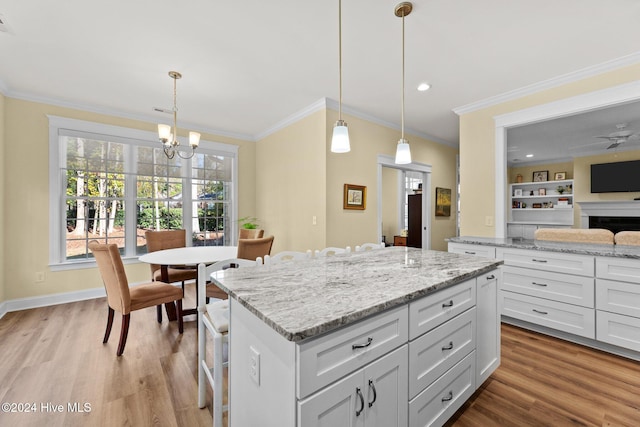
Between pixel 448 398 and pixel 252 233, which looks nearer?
pixel 448 398

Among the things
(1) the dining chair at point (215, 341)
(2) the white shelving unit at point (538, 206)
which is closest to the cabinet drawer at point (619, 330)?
(1) the dining chair at point (215, 341)

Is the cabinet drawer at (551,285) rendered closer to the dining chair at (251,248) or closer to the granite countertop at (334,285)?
the granite countertop at (334,285)

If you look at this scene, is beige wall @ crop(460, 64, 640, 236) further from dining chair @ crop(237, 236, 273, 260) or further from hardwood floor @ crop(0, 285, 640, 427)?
dining chair @ crop(237, 236, 273, 260)

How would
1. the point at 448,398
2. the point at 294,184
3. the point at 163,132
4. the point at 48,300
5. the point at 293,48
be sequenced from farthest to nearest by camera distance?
the point at 294,184 < the point at 48,300 < the point at 163,132 < the point at 293,48 < the point at 448,398

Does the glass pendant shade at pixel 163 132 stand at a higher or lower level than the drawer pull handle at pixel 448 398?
higher

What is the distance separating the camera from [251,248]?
2.89 m

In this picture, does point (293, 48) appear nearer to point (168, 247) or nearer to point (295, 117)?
point (295, 117)

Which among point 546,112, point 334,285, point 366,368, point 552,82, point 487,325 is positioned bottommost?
point 487,325

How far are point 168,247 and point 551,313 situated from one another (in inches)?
175

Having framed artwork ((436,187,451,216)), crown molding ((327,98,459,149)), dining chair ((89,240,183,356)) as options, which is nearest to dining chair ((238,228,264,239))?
dining chair ((89,240,183,356))

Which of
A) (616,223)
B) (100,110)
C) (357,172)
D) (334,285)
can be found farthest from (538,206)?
(100,110)

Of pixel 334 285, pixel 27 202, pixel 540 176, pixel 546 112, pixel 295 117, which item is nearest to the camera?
pixel 334 285

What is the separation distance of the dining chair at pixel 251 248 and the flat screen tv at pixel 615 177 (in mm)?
7378

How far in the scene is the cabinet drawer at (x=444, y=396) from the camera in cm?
132
